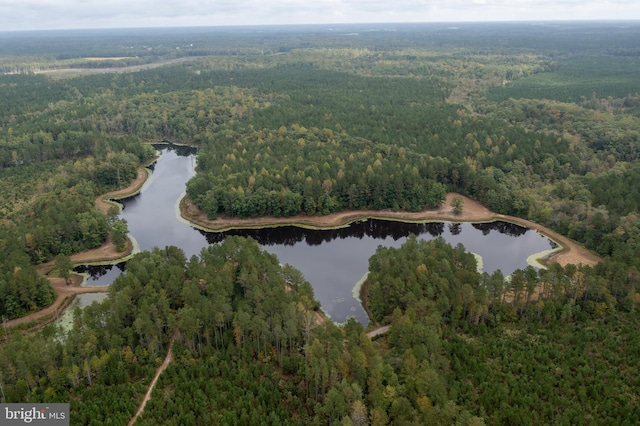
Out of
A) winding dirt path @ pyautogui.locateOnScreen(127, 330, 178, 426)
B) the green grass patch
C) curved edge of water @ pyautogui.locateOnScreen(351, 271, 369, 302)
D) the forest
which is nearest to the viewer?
winding dirt path @ pyautogui.locateOnScreen(127, 330, 178, 426)

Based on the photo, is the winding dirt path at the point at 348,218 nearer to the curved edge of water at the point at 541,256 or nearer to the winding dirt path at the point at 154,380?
the curved edge of water at the point at 541,256

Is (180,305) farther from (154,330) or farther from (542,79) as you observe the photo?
(542,79)

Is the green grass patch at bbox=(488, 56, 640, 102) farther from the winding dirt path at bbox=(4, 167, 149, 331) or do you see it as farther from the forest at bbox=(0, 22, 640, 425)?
the winding dirt path at bbox=(4, 167, 149, 331)

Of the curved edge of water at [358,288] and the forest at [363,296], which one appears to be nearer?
the forest at [363,296]

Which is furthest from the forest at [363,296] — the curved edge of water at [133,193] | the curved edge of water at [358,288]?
the curved edge of water at [133,193]

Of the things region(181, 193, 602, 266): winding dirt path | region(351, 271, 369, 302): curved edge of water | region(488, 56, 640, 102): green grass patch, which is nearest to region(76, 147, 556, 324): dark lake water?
region(351, 271, 369, 302): curved edge of water

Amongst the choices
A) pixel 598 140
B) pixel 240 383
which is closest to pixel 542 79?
pixel 598 140

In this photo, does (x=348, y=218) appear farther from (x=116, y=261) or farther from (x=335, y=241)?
(x=116, y=261)

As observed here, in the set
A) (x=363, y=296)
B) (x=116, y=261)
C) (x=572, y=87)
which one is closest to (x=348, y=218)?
(x=363, y=296)
